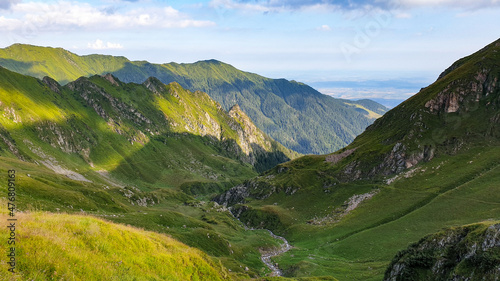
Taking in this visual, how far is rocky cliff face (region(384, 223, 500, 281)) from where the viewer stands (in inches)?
1342

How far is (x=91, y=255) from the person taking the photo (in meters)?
24.3

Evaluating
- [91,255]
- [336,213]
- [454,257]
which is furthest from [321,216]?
[91,255]

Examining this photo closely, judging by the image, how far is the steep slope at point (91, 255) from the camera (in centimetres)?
1964

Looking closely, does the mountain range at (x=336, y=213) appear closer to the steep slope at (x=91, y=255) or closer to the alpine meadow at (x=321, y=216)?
the steep slope at (x=91, y=255)

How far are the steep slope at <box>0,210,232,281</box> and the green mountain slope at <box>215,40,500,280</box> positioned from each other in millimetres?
46448

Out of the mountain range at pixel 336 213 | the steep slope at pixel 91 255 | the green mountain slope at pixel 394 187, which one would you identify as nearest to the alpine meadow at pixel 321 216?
the steep slope at pixel 91 255

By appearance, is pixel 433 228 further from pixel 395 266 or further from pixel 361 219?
pixel 395 266

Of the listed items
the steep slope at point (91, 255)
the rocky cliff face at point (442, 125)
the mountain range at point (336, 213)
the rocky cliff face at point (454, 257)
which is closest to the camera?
the steep slope at point (91, 255)

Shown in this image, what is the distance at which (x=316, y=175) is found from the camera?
567ft

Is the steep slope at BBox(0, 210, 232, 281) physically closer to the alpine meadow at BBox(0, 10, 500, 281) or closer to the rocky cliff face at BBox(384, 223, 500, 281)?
the alpine meadow at BBox(0, 10, 500, 281)

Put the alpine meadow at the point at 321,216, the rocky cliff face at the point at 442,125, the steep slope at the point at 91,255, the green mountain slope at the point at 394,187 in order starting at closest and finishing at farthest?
the steep slope at the point at 91,255
the alpine meadow at the point at 321,216
the green mountain slope at the point at 394,187
the rocky cliff face at the point at 442,125

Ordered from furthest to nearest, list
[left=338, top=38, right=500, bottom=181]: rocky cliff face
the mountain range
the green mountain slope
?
[left=338, top=38, right=500, bottom=181]: rocky cliff face < the green mountain slope < the mountain range

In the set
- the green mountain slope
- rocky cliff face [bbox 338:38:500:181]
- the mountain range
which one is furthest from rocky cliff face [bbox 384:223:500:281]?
rocky cliff face [bbox 338:38:500:181]

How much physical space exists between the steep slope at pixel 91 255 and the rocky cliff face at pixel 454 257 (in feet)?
90.0
